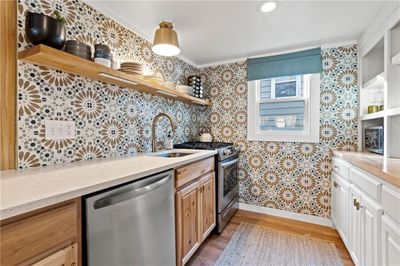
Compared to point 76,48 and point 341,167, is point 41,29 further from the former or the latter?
point 341,167

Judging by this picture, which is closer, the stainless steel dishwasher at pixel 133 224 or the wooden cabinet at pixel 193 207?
the stainless steel dishwasher at pixel 133 224

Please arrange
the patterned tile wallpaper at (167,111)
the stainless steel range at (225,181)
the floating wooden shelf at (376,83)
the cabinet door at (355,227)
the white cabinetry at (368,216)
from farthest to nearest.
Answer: the stainless steel range at (225,181)
the floating wooden shelf at (376,83)
the cabinet door at (355,227)
the patterned tile wallpaper at (167,111)
the white cabinetry at (368,216)

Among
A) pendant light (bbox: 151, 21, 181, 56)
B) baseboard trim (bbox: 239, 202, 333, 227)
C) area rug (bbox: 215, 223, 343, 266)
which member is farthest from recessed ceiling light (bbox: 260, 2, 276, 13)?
baseboard trim (bbox: 239, 202, 333, 227)

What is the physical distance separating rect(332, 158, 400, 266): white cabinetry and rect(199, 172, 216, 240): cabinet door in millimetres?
1216

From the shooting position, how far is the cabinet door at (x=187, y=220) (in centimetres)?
147

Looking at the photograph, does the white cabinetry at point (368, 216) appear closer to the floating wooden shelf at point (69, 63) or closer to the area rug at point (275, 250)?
the area rug at point (275, 250)

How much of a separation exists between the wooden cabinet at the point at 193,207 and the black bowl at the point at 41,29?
45.8 inches

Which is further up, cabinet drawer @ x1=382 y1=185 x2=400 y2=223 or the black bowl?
the black bowl

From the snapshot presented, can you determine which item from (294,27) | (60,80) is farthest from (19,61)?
(294,27)

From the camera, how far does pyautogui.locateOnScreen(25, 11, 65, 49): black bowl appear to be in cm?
108

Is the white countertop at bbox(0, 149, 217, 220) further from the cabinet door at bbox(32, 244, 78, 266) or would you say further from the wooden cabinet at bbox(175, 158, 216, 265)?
the wooden cabinet at bbox(175, 158, 216, 265)

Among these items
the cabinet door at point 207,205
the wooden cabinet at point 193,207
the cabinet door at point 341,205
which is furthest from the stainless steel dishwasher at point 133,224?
the cabinet door at point 341,205

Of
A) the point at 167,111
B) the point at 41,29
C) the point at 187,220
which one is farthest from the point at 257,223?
the point at 41,29

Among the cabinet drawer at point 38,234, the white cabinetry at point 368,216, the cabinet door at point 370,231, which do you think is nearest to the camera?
the cabinet drawer at point 38,234
